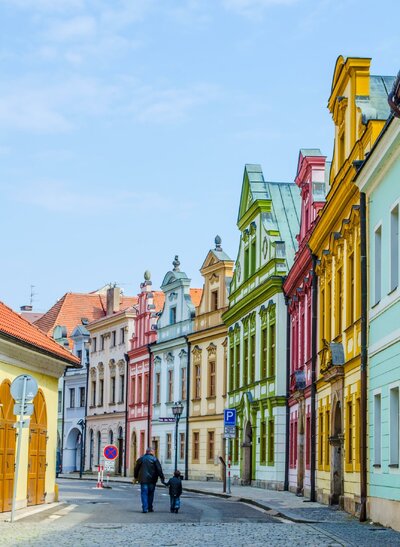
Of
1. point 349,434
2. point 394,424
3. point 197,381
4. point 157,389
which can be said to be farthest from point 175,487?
point 157,389

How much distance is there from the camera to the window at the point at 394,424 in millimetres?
21656

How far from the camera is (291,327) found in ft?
143

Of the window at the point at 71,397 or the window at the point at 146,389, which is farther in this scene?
the window at the point at 71,397

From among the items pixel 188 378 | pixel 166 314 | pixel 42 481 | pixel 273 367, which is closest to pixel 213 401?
pixel 188 378

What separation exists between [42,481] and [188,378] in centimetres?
3376

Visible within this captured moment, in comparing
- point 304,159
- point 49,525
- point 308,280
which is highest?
point 304,159

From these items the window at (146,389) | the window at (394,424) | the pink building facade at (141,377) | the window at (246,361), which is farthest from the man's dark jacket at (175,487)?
the window at (146,389)

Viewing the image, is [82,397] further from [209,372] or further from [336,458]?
[336,458]

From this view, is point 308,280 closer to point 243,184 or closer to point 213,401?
point 243,184

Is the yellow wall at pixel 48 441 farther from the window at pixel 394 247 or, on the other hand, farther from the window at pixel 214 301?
the window at pixel 214 301

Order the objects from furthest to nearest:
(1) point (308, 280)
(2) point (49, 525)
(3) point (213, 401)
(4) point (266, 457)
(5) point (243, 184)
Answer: (3) point (213, 401)
(5) point (243, 184)
(4) point (266, 457)
(1) point (308, 280)
(2) point (49, 525)

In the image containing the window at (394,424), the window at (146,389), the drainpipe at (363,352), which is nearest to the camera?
the window at (394,424)

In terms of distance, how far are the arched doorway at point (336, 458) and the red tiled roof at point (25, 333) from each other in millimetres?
6984

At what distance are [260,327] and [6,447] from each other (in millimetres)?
25333
